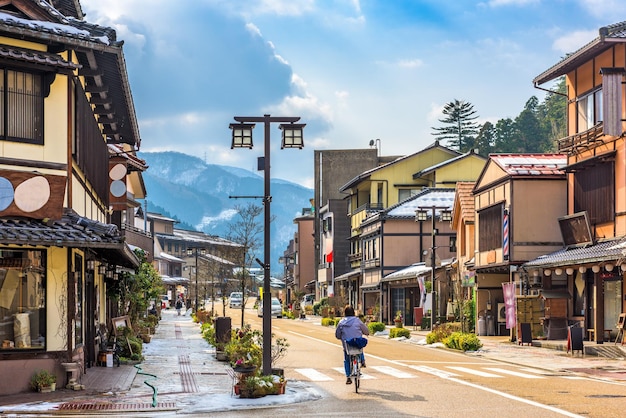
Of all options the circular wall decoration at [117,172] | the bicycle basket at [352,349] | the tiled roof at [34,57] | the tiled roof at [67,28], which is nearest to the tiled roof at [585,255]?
the bicycle basket at [352,349]

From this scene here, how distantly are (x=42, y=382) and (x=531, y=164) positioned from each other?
27.5 m

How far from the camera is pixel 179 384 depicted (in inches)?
811

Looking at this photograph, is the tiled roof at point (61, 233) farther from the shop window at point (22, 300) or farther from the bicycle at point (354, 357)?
the bicycle at point (354, 357)

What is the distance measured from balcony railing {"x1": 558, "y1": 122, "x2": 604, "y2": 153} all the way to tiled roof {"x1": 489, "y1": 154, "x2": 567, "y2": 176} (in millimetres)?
1896

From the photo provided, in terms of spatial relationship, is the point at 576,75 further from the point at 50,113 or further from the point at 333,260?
the point at 333,260

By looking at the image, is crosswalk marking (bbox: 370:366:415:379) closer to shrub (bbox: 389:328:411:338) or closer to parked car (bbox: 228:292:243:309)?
shrub (bbox: 389:328:411:338)

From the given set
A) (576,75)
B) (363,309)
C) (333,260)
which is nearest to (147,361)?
(576,75)

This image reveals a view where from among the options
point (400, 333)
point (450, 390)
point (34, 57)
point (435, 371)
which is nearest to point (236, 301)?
point (400, 333)

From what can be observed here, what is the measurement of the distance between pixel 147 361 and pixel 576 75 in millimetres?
19999

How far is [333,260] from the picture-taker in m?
85.1

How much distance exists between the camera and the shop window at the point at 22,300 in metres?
17.8

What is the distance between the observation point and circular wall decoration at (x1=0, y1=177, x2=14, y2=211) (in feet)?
56.9

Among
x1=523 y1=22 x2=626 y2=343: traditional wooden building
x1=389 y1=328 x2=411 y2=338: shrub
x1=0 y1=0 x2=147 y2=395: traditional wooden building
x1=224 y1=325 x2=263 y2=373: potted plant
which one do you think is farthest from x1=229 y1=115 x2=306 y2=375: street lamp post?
x1=389 y1=328 x2=411 y2=338: shrub

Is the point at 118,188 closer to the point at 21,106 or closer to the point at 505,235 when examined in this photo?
the point at 21,106
